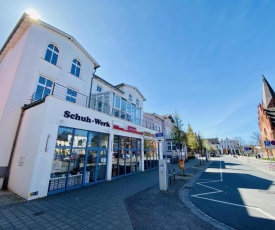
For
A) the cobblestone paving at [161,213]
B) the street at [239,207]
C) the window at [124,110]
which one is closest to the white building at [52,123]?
the window at [124,110]

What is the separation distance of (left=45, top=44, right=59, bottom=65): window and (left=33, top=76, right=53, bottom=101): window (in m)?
1.66

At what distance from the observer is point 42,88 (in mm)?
10609

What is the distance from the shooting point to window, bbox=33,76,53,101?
1025cm

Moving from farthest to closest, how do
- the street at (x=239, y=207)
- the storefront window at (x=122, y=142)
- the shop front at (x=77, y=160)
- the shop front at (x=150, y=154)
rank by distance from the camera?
1. the shop front at (x=150, y=154)
2. the storefront window at (x=122, y=142)
3. the shop front at (x=77, y=160)
4. the street at (x=239, y=207)

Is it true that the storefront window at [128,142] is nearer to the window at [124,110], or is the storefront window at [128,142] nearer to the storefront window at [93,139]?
the window at [124,110]

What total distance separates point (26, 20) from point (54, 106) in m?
7.60

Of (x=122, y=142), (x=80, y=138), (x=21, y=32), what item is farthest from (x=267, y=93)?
(x=21, y=32)

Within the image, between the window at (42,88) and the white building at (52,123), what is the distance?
0.23 ft

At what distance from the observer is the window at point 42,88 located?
10247mm

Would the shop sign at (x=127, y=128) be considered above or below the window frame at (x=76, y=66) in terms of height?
below

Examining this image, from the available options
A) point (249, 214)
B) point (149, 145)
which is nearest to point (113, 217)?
point (249, 214)

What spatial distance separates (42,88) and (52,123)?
14.3 feet

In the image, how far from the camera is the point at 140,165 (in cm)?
1599

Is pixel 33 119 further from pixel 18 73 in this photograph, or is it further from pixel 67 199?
pixel 67 199
